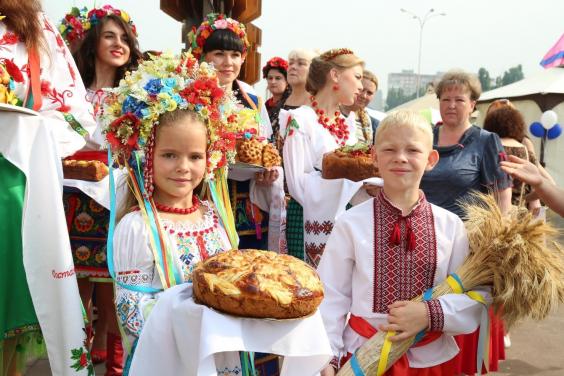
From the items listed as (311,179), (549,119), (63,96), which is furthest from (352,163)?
→ (549,119)

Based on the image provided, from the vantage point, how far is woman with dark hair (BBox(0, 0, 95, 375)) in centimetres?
253

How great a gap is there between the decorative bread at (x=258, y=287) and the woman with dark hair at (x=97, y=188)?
1542mm

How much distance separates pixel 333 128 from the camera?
4.05m

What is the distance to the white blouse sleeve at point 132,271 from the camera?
201cm

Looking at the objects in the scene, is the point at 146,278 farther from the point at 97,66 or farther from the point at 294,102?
the point at 294,102

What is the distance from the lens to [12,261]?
8.49 feet

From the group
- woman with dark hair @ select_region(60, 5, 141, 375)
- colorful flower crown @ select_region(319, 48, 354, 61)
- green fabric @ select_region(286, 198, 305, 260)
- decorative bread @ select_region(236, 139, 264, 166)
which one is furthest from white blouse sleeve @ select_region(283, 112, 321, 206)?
woman with dark hair @ select_region(60, 5, 141, 375)

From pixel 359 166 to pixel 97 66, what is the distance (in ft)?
5.85

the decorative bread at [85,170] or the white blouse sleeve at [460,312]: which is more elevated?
the decorative bread at [85,170]

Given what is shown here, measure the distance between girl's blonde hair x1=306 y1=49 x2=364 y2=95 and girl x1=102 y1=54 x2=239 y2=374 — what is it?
1756 millimetres

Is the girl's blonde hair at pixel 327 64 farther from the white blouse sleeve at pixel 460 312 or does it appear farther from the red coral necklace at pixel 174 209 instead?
the white blouse sleeve at pixel 460 312

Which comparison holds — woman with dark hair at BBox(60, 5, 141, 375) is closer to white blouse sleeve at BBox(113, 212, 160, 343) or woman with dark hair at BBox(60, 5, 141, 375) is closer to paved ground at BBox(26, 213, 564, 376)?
paved ground at BBox(26, 213, 564, 376)

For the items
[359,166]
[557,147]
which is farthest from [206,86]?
[557,147]

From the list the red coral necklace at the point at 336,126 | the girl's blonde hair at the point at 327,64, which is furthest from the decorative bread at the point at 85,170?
the girl's blonde hair at the point at 327,64
